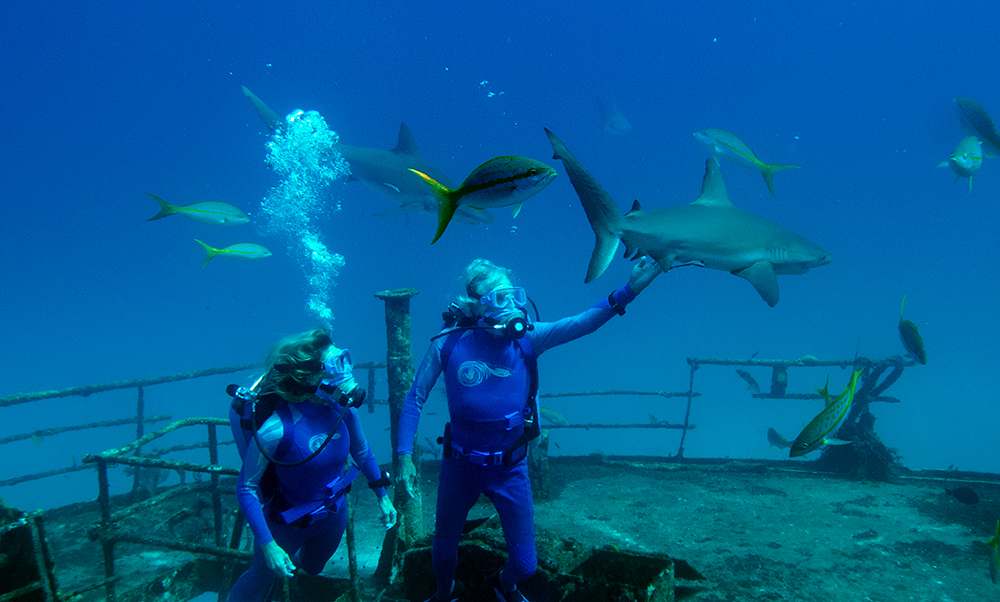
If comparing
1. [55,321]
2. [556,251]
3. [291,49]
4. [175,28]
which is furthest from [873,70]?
[55,321]

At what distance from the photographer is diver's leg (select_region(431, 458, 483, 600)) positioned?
3.27 m

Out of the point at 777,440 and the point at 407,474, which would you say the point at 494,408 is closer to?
the point at 407,474

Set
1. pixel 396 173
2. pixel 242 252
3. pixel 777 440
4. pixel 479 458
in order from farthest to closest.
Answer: pixel 777 440, pixel 242 252, pixel 396 173, pixel 479 458

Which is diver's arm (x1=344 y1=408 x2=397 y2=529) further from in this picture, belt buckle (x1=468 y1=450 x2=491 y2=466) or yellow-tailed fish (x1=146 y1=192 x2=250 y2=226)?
yellow-tailed fish (x1=146 y1=192 x2=250 y2=226)

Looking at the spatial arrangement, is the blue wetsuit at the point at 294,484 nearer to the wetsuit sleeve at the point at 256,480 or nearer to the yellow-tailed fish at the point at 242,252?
the wetsuit sleeve at the point at 256,480

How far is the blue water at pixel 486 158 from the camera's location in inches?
4011

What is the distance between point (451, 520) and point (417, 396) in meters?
0.94

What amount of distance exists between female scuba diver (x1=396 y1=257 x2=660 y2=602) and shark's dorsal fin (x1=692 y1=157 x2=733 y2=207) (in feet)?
2.58

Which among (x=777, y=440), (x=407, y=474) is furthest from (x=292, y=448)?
(x=777, y=440)

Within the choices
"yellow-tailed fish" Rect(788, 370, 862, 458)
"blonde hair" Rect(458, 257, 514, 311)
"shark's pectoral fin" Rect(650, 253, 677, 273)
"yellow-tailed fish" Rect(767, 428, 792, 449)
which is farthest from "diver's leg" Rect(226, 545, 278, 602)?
"yellow-tailed fish" Rect(767, 428, 792, 449)

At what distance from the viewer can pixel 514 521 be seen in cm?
319

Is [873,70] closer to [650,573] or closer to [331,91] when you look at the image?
[331,91]

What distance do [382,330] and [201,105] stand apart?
78897 mm

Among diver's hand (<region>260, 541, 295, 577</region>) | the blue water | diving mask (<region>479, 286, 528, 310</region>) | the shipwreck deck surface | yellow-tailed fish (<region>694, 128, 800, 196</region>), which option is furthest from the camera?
the blue water
